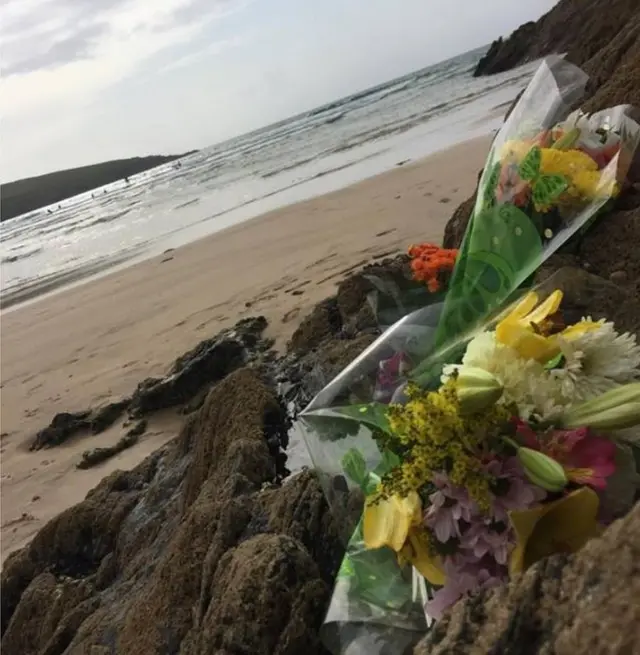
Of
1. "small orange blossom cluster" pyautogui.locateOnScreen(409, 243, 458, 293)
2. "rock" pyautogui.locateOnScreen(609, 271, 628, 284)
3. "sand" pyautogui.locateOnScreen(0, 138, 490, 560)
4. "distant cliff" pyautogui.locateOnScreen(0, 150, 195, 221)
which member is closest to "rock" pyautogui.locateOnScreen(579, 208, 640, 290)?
"rock" pyautogui.locateOnScreen(609, 271, 628, 284)

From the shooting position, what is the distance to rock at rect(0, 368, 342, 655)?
1.93m

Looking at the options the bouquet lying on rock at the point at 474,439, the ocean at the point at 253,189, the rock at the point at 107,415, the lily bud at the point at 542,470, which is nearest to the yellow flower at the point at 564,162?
the bouquet lying on rock at the point at 474,439

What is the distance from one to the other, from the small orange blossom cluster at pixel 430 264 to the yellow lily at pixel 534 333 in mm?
932

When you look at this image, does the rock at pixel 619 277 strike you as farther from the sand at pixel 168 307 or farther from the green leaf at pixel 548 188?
the sand at pixel 168 307

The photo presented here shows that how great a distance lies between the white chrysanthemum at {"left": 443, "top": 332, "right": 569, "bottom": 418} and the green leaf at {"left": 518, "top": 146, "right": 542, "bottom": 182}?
75 centimetres

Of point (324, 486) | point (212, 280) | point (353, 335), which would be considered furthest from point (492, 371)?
point (212, 280)

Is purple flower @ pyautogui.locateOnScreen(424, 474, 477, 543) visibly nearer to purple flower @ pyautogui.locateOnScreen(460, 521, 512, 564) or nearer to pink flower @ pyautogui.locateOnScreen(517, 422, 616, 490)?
purple flower @ pyautogui.locateOnScreen(460, 521, 512, 564)

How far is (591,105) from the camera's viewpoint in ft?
11.6

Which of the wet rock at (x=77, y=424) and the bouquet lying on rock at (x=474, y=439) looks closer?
the bouquet lying on rock at (x=474, y=439)

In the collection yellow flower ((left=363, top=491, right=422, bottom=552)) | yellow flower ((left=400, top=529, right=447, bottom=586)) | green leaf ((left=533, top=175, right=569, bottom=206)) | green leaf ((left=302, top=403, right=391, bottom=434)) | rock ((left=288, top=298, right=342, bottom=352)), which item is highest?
green leaf ((left=533, top=175, right=569, bottom=206))

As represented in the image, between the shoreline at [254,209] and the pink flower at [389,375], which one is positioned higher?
the pink flower at [389,375]

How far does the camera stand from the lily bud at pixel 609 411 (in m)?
1.31

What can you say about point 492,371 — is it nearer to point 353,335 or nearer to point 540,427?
point 540,427

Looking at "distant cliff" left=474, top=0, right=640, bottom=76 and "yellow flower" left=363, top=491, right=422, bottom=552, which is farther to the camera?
"distant cliff" left=474, top=0, right=640, bottom=76
